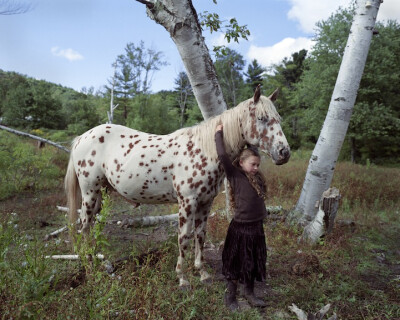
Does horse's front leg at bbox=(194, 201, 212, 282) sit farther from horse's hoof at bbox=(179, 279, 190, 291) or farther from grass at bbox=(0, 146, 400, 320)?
horse's hoof at bbox=(179, 279, 190, 291)

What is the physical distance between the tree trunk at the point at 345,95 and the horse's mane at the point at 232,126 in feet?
7.68

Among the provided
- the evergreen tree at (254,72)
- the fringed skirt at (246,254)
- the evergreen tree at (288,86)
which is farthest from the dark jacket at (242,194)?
the evergreen tree at (254,72)

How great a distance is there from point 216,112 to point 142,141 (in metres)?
1.29

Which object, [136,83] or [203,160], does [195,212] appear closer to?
[203,160]

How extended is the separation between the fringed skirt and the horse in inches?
20.8

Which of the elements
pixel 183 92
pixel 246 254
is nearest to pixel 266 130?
pixel 246 254

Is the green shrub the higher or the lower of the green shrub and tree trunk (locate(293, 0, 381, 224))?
the lower

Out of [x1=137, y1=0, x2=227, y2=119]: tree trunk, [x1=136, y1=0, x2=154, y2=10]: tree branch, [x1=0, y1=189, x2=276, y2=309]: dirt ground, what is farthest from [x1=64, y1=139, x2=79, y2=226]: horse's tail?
[x1=136, y1=0, x2=154, y2=10]: tree branch

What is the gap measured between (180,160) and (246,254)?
1.29 m

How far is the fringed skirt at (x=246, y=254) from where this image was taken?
2.98 metres

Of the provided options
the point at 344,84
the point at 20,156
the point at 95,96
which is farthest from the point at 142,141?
the point at 95,96

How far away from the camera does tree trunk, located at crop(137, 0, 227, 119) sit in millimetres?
3777

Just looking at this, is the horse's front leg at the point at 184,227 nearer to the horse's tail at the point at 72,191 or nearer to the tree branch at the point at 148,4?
the horse's tail at the point at 72,191

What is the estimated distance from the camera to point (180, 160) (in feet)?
10.8
